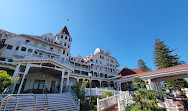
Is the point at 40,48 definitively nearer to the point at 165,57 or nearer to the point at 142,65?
the point at 165,57

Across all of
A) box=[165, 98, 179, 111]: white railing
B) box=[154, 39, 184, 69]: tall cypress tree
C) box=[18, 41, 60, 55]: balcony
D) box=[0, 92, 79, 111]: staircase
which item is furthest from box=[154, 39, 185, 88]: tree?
box=[18, 41, 60, 55]: balcony

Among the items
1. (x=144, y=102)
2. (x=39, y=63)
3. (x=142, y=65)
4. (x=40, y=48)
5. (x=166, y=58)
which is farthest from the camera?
(x=142, y=65)

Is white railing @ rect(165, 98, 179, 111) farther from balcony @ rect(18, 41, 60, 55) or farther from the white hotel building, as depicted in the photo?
balcony @ rect(18, 41, 60, 55)

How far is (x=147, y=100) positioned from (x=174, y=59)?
1109 inches

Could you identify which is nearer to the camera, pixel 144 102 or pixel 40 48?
pixel 144 102

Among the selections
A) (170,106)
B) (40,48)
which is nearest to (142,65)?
(170,106)

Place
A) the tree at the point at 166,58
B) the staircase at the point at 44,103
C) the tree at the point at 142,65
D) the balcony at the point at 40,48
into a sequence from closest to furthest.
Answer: the staircase at the point at 44,103 < the balcony at the point at 40,48 < the tree at the point at 166,58 < the tree at the point at 142,65

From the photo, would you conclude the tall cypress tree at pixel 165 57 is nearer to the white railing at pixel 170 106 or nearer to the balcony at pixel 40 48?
the white railing at pixel 170 106

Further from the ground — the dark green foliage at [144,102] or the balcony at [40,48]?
the balcony at [40,48]

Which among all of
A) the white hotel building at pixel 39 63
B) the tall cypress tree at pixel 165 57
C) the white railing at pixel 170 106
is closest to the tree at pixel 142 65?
the tall cypress tree at pixel 165 57

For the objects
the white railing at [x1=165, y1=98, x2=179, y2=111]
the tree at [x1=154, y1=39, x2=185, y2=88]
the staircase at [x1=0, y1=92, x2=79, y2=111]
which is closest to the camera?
the staircase at [x1=0, y1=92, x2=79, y2=111]

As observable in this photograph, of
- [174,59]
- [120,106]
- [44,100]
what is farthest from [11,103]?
[174,59]

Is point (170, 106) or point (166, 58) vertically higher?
point (166, 58)

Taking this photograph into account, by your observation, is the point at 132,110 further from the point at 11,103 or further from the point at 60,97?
the point at 11,103
